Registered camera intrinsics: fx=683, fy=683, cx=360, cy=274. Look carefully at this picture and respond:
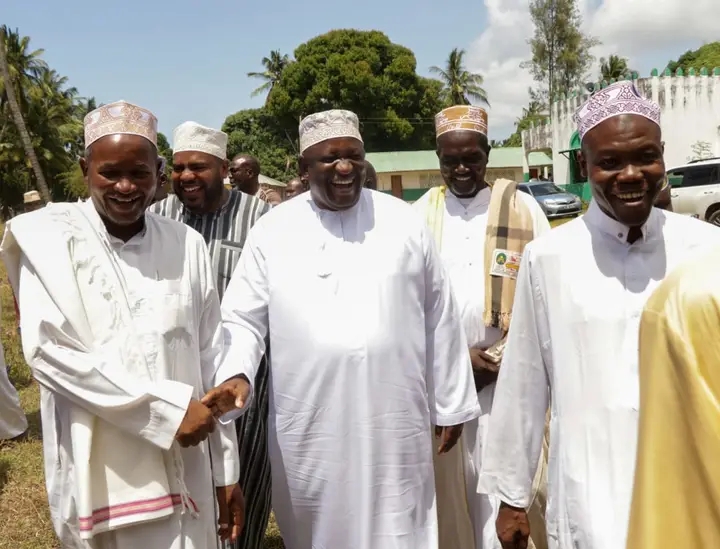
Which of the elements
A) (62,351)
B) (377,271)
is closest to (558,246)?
(377,271)

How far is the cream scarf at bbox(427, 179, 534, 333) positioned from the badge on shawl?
0.01 m

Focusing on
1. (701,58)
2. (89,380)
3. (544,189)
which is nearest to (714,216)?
(544,189)

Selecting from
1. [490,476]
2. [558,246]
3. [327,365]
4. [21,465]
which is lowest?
[21,465]

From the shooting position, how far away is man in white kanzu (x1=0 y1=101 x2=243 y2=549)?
1.96 meters

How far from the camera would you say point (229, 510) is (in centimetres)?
235

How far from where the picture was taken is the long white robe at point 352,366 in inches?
104

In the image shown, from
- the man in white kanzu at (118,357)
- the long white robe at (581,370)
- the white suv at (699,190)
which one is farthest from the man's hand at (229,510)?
the white suv at (699,190)

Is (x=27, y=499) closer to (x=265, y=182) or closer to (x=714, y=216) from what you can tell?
(x=265, y=182)

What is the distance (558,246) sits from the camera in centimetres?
216

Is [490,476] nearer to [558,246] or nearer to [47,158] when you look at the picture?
[558,246]

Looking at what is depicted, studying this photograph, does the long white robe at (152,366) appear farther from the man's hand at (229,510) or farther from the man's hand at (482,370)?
the man's hand at (482,370)

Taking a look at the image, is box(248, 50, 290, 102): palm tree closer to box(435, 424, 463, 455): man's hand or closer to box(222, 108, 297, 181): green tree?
box(222, 108, 297, 181): green tree

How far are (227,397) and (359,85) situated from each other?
113 feet

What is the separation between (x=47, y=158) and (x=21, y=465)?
107ft
